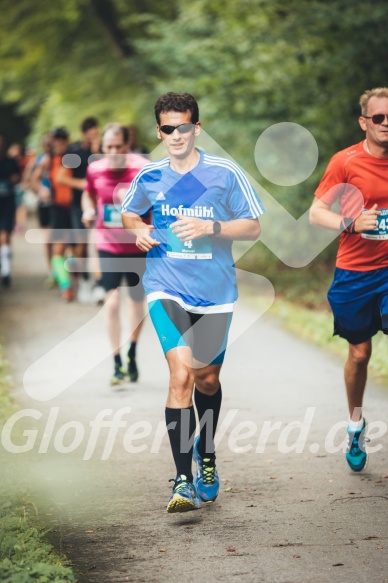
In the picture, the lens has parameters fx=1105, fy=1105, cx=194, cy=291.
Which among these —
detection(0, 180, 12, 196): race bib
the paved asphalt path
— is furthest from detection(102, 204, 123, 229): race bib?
detection(0, 180, 12, 196): race bib

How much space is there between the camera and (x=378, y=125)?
6.12m

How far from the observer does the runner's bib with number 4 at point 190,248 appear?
5855mm

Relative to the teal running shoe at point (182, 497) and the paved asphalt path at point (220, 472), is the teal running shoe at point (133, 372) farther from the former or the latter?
the teal running shoe at point (182, 497)

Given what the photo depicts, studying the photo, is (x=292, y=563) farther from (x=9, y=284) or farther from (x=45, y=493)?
(x=9, y=284)

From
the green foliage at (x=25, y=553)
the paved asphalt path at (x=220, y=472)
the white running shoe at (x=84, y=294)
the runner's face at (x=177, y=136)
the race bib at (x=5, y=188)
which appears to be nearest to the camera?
the green foliage at (x=25, y=553)

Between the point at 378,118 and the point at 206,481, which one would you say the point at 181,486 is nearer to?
the point at 206,481

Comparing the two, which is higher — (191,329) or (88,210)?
(88,210)

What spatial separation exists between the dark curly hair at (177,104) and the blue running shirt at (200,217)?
0.25 m

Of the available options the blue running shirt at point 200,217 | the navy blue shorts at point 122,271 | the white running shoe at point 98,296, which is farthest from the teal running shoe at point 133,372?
the white running shoe at point 98,296

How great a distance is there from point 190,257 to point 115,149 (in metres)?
3.65

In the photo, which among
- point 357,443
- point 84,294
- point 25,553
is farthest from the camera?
point 84,294

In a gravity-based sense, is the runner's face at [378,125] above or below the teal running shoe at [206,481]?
above

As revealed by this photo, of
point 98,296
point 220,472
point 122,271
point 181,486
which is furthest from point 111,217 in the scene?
point 98,296

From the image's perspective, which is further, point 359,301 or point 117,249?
point 117,249
